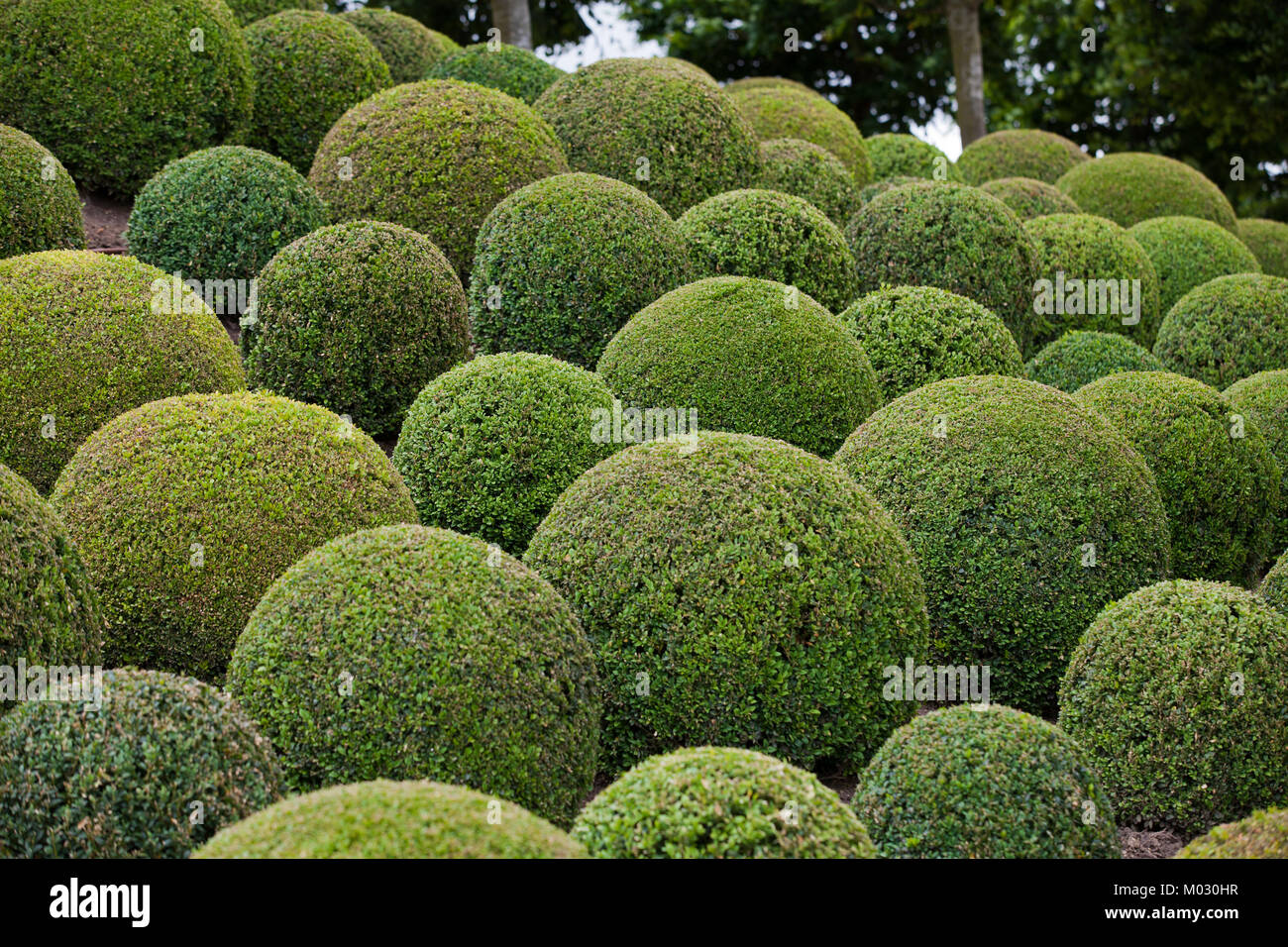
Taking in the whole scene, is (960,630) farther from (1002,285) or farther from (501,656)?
(1002,285)

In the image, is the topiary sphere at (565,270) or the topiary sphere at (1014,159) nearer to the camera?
the topiary sphere at (565,270)

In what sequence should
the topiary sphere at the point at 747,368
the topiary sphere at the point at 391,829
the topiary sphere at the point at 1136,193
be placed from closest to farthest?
the topiary sphere at the point at 391,829 < the topiary sphere at the point at 747,368 < the topiary sphere at the point at 1136,193

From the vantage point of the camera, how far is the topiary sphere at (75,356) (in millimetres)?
8586

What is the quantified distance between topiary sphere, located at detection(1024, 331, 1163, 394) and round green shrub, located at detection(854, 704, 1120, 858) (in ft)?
18.7

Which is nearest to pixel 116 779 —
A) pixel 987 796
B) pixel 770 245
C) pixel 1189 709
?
pixel 987 796

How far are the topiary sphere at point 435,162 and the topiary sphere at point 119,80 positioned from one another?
1.26 m

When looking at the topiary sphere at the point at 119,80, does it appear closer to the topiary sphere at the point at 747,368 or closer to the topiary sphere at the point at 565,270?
the topiary sphere at the point at 565,270

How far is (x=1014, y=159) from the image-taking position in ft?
56.9

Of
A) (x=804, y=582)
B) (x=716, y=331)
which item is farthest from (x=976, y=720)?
(x=716, y=331)

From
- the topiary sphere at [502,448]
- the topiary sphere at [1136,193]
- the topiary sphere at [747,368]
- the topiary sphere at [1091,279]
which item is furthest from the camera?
the topiary sphere at [1136,193]

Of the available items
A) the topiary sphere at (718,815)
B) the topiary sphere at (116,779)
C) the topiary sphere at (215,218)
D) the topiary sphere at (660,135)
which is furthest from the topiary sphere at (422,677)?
the topiary sphere at (660,135)

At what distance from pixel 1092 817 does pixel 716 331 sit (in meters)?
4.31

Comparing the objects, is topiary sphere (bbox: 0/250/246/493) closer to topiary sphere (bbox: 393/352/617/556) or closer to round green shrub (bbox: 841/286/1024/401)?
topiary sphere (bbox: 393/352/617/556)

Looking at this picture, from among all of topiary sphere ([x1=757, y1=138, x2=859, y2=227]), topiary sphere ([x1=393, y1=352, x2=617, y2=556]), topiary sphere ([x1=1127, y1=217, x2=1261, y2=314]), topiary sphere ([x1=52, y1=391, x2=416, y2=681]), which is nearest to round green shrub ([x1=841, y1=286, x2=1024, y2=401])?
topiary sphere ([x1=393, y1=352, x2=617, y2=556])
